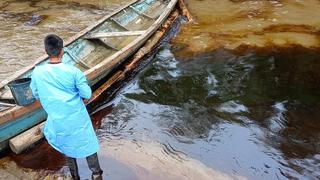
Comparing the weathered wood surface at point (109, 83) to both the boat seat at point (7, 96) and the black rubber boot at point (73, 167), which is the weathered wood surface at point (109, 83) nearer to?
the boat seat at point (7, 96)

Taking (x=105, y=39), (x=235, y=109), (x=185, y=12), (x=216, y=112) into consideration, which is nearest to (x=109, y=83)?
(x=105, y=39)

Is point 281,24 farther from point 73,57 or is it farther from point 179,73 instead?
point 73,57

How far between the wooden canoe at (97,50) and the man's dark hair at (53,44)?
1555 millimetres

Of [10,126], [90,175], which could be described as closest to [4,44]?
[10,126]

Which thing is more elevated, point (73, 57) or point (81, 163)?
point (73, 57)

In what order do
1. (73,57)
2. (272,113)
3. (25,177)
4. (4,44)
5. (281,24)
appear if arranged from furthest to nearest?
1. (281,24)
2. (4,44)
3. (73,57)
4. (272,113)
5. (25,177)

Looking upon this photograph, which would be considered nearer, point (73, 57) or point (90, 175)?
point (90, 175)

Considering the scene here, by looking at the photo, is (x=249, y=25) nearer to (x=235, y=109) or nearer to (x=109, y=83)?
(x=235, y=109)

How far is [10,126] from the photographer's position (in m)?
5.05

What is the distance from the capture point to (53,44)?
3.73m

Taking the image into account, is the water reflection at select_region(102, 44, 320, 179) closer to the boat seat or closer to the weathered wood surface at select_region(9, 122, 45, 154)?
the weathered wood surface at select_region(9, 122, 45, 154)

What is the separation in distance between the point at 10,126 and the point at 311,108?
15.3 feet

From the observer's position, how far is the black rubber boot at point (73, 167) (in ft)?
14.7

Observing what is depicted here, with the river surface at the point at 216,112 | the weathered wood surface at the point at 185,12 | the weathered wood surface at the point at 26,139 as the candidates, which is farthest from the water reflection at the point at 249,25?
the weathered wood surface at the point at 26,139
